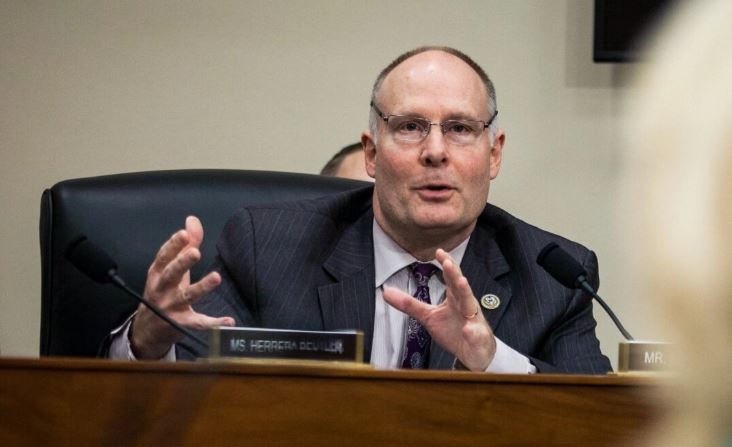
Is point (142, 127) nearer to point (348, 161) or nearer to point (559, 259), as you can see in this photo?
point (348, 161)

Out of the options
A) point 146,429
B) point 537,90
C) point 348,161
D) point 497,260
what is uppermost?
point 537,90

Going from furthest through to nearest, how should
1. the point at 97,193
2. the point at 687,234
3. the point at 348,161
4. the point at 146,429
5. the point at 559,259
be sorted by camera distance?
1. the point at 348,161
2. the point at 97,193
3. the point at 559,259
4. the point at 146,429
5. the point at 687,234

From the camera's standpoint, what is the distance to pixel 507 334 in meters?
2.44

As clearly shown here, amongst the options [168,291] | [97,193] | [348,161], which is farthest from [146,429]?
[348,161]

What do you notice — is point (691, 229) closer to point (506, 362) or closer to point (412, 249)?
point (506, 362)

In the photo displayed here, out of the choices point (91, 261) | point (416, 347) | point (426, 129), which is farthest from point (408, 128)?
point (91, 261)

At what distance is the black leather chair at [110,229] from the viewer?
2.38m

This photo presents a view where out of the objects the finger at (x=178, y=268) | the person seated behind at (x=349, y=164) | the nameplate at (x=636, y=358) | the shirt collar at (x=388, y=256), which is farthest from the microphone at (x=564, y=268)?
the person seated behind at (x=349, y=164)

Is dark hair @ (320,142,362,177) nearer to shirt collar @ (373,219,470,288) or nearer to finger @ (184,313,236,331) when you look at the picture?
shirt collar @ (373,219,470,288)

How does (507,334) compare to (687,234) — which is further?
(507,334)

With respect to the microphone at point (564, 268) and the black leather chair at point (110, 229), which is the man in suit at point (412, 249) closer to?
the black leather chair at point (110, 229)

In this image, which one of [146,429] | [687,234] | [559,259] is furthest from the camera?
[559,259]

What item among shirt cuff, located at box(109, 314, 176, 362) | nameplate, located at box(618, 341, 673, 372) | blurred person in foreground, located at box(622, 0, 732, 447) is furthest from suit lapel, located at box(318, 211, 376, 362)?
blurred person in foreground, located at box(622, 0, 732, 447)

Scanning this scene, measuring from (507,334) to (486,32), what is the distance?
4.94 ft
